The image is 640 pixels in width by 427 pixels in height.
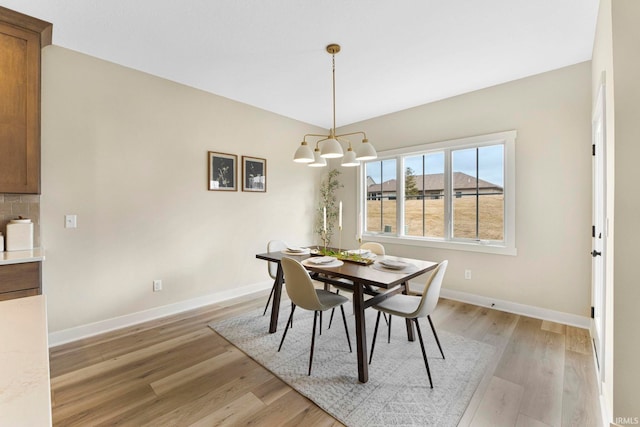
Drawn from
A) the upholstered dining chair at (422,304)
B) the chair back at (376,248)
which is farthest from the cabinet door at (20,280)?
the chair back at (376,248)

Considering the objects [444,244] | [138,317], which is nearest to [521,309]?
[444,244]

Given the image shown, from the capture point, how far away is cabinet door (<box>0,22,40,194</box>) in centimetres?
213

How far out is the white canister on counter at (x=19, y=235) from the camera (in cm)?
228

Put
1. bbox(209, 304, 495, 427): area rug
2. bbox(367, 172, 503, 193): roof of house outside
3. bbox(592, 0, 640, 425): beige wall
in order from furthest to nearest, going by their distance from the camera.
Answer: bbox(367, 172, 503, 193): roof of house outside → bbox(209, 304, 495, 427): area rug → bbox(592, 0, 640, 425): beige wall

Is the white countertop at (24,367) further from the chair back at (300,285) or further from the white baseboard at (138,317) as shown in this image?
the white baseboard at (138,317)

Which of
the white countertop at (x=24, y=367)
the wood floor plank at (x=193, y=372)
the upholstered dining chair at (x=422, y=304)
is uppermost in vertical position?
the white countertop at (x=24, y=367)

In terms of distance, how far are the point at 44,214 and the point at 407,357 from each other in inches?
130

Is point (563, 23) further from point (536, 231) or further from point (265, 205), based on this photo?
point (265, 205)

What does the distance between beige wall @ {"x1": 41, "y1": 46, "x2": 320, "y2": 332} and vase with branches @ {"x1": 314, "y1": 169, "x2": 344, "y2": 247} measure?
48.7 inches

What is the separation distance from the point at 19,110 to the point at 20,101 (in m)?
0.07

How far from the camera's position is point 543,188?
3.12 metres

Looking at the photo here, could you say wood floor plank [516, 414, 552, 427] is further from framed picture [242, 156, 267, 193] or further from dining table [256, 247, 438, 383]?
framed picture [242, 156, 267, 193]

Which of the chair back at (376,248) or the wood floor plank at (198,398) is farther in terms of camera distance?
the chair back at (376,248)

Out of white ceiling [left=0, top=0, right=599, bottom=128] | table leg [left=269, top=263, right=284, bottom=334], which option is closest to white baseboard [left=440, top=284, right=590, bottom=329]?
table leg [left=269, top=263, right=284, bottom=334]
